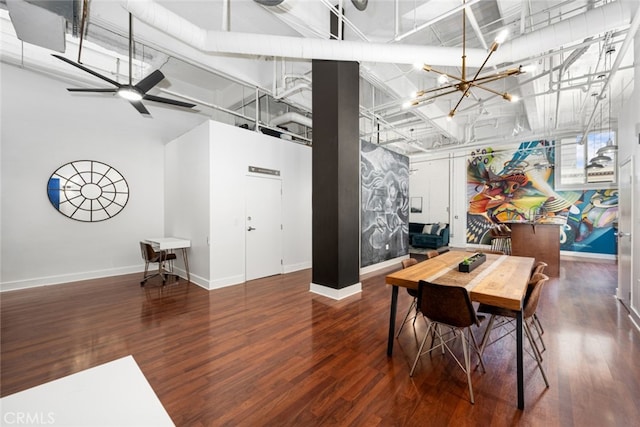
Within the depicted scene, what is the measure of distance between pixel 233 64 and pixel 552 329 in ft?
21.7

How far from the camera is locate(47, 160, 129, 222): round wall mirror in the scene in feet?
16.7

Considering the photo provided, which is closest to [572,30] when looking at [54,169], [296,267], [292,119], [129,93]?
[292,119]

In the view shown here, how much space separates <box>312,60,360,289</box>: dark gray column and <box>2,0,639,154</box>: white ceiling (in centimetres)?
60

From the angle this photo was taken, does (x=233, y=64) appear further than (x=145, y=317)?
Yes

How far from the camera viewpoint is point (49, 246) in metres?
4.98

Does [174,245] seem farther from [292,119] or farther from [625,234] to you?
[625,234]

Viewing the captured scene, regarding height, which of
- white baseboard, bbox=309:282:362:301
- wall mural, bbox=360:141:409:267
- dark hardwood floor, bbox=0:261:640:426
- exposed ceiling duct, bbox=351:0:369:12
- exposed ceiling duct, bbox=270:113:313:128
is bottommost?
dark hardwood floor, bbox=0:261:640:426

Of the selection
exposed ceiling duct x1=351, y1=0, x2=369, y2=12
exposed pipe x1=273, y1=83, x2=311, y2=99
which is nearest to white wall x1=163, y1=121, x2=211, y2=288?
exposed pipe x1=273, y1=83, x2=311, y2=99

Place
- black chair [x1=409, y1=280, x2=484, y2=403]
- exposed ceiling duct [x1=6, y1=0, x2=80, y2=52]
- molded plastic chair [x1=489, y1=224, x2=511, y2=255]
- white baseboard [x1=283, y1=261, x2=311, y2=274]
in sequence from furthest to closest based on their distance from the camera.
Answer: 1. molded plastic chair [x1=489, y1=224, x2=511, y2=255]
2. white baseboard [x1=283, y1=261, x2=311, y2=274]
3. exposed ceiling duct [x1=6, y1=0, x2=80, y2=52]
4. black chair [x1=409, y1=280, x2=484, y2=403]

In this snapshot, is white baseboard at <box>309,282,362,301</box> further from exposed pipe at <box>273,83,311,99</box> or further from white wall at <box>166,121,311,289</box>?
exposed pipe at <box>273,83,311,99</box>

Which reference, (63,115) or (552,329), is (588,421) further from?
(63,115)

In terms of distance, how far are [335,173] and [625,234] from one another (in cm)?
415

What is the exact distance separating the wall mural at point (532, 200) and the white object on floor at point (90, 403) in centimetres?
1035

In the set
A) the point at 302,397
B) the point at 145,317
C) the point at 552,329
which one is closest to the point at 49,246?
the point at 145,317
